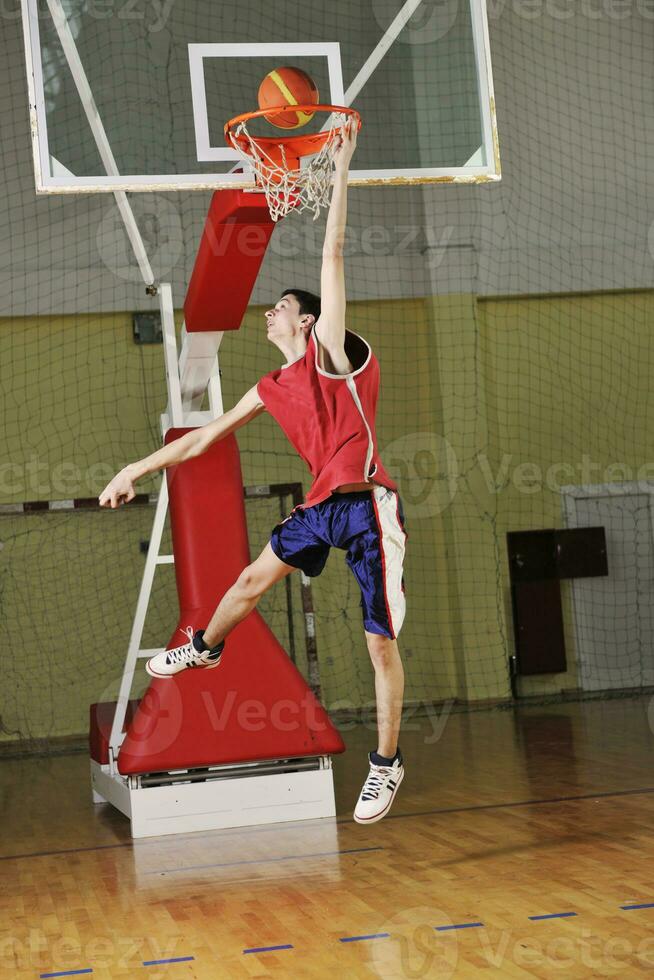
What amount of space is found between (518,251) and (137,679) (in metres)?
5.29

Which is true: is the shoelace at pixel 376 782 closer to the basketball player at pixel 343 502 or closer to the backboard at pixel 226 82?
the basketball player at pixel 343 502

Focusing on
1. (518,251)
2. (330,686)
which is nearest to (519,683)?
(330,686)

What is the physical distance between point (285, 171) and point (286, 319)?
24.5 inches

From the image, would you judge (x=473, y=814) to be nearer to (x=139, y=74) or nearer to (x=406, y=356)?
(x=139, y=74)

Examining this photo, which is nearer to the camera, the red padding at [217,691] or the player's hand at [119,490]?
the player's hand at [119,490]

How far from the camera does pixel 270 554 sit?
426cm

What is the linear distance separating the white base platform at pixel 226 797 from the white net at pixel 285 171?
107 inches

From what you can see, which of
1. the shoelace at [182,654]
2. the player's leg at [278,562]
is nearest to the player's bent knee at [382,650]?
the player's leg at [278,562]

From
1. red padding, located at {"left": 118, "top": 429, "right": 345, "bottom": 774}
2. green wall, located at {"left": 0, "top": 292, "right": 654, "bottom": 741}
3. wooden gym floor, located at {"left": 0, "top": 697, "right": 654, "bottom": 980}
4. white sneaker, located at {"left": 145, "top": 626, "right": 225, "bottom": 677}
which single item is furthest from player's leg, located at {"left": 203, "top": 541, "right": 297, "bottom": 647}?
green wall, located at {"left": 0, "top": 292, "right": 654, "bottom": 741}

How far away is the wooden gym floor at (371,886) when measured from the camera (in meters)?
3.32

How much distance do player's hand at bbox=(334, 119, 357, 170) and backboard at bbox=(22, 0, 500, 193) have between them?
763 millimetres

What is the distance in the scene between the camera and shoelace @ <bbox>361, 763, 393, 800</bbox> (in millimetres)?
4148

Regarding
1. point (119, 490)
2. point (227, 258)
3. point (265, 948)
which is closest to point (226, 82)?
point (227, 258)

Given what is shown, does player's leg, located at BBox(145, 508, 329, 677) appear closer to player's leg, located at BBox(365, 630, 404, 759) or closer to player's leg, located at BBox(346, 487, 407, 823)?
player's leg, located at BBox(346, 487, 407, 823)
